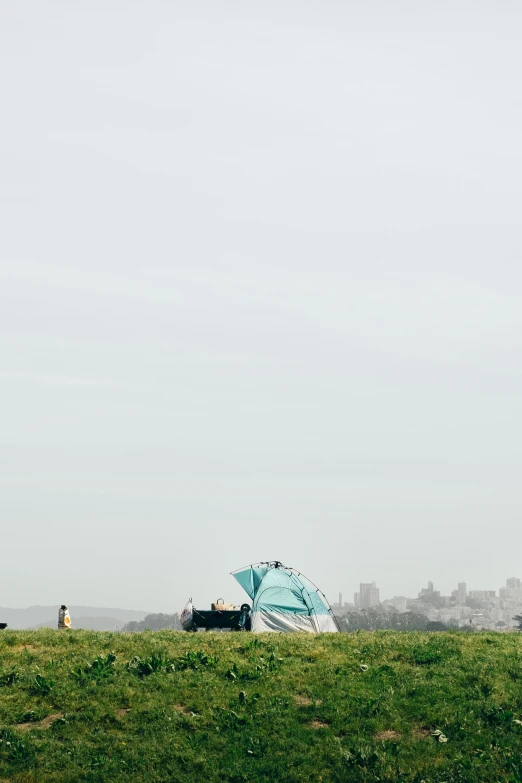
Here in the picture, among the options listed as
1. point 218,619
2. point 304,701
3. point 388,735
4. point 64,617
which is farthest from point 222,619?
point 388,735

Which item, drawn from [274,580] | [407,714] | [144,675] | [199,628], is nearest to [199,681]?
[144,675]

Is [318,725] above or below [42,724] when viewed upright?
below

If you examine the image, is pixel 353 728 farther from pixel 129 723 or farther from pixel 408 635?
pixel 408 635

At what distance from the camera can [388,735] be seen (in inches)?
842

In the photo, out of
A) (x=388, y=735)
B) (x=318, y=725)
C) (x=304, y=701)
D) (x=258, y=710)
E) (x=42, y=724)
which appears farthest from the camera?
(x=304, y=701)

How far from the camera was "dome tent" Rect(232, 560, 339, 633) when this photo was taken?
39.9 meters

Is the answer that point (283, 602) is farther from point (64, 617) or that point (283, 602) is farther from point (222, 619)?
point (64, 617)

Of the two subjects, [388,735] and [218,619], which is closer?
[388,735]

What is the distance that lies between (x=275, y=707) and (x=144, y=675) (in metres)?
4.24

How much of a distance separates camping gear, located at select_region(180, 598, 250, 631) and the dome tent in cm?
46

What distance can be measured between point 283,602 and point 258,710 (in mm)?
18287

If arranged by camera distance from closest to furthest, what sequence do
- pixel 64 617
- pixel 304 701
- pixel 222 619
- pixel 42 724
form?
1. pixel 42 724
2. pixel 304 701
3. pixel 64 617
4. pixel 222 619

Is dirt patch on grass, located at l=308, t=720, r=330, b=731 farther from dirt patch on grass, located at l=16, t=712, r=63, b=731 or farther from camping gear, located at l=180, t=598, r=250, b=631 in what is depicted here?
camping gear, located at l=180, t=598, r=250, b=631

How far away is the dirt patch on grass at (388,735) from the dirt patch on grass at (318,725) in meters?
1.26
